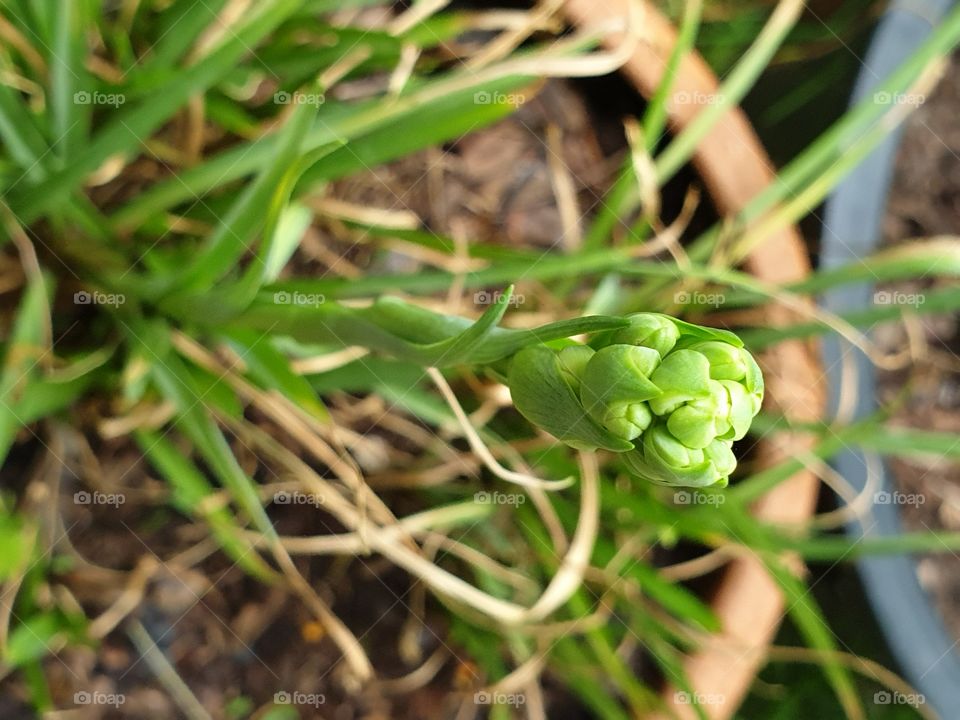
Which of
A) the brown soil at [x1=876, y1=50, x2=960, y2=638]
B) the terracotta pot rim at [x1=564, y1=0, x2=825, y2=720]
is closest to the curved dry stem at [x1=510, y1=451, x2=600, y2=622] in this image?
the terracotta pot rim at [x1=564, y1=0, x2=825, y2=720]

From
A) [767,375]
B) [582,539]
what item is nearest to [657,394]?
[582,539]

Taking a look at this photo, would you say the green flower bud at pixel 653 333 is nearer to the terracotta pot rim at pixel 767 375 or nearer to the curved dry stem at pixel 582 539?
the curved dry stem at pixel 582 539

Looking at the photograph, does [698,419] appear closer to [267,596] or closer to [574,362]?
[574,362]

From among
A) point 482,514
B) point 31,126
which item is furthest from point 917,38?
point 31,126

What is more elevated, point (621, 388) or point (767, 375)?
point (621, 388)

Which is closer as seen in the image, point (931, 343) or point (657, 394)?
point (657, 394)

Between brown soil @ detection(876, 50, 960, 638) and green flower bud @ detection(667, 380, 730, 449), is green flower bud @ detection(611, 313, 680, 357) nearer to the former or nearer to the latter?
green flower bud @ detection(667, 380, 730, 449)

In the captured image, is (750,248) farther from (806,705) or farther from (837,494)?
(806,705)
